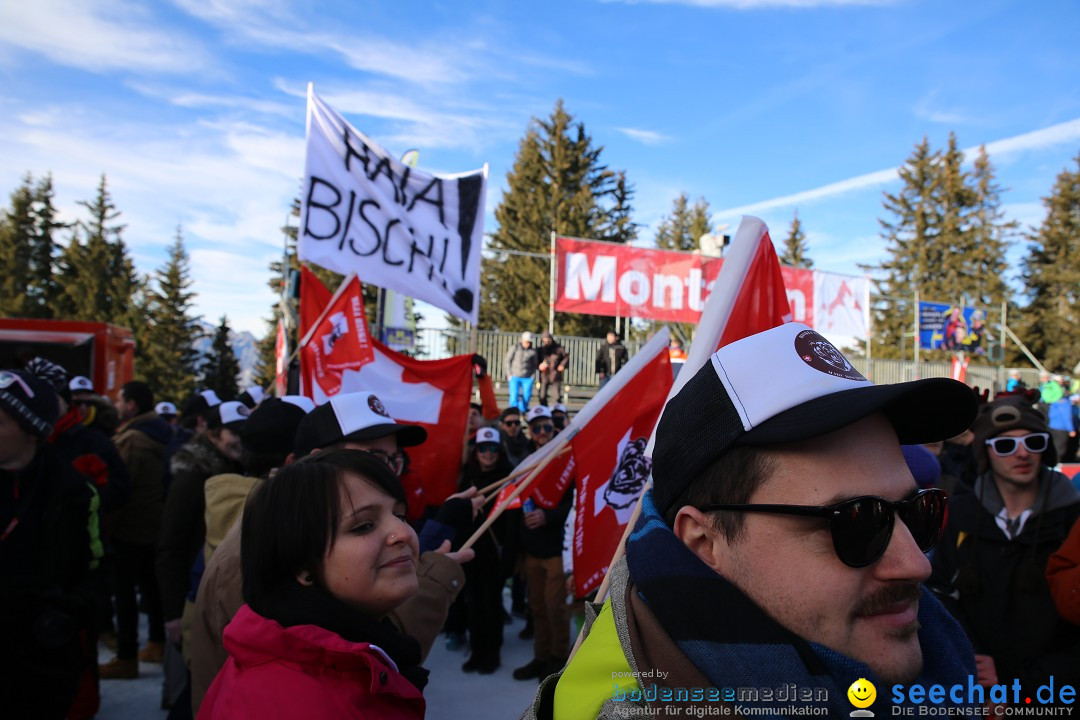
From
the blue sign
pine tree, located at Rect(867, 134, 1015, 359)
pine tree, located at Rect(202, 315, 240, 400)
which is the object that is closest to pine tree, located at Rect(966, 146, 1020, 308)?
pine tree, located at Rect(867, 134, 1015, 359)

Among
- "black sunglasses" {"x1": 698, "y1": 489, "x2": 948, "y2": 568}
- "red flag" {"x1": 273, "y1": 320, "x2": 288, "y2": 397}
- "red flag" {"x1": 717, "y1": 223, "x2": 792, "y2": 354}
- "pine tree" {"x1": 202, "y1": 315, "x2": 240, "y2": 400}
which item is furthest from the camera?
"pine tree" {"x1": 202, "y1": 315, "x2": 240, "y2": 400}

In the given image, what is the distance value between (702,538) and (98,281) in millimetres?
42707

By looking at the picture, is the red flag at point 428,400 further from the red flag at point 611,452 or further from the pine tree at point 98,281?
the pine tree at point 98,281

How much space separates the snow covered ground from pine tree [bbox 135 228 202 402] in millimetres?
30451

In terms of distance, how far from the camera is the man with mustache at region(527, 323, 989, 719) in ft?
3.35

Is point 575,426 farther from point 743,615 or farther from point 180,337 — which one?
point 180,337

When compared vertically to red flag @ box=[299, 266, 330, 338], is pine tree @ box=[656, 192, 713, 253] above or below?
above

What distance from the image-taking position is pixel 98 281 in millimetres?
37156

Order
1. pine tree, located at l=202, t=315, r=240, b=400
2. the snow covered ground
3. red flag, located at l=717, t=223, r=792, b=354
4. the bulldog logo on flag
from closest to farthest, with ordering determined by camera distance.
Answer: red flag, located at l=717, t=223, r=792, b=354 → the bulldog logo on flag → the snow covered ground → pine tree, located at l=202, t=315, r=240, b=400

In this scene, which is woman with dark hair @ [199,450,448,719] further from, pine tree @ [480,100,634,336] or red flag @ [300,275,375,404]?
pine tree @ [480,100,634,336]

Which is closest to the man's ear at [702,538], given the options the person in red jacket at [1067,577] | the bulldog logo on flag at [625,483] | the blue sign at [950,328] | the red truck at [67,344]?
the person in red jacket at [1067,577]

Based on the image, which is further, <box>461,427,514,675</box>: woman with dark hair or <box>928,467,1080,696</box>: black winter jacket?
<box>461,427,514,675</box>: woman with dark hair

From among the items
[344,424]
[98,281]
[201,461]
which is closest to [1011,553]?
[344,424]

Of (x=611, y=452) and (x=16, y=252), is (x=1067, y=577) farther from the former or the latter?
(x=16, y=252)
